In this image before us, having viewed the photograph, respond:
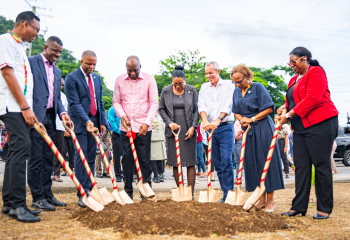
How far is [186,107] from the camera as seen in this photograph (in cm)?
512

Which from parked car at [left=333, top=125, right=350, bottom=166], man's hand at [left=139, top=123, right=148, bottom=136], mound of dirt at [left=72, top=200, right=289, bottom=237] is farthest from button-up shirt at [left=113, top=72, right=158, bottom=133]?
parked car at [left=333, top=125, right=350, bottom=166]

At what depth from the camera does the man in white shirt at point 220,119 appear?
4.98 meters

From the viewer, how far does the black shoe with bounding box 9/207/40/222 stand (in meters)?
3.41

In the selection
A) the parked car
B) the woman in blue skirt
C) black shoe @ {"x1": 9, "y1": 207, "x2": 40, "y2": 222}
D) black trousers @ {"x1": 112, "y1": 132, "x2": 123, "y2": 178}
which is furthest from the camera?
the parked car

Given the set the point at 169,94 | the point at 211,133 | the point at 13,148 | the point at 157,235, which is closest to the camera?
the point at 157,235

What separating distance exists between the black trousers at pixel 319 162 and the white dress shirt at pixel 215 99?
54.5 inches

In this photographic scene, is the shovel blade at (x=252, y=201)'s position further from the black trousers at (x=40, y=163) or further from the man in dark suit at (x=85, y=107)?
the black trousers at (x=40, y=163)

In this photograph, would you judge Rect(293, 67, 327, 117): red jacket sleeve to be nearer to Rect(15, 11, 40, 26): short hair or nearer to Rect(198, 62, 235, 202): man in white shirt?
Rect(198, 62, 235, 202): man in white shirt

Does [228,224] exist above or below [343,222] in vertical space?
above

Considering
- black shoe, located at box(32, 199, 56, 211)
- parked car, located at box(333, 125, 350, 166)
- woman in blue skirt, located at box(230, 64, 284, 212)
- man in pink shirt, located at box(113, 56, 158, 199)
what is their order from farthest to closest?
parked car, located at box(333, 125, 350, 166), man in pink shirt, located at box(113, 56, 158, 199), woman in blue skirt, located at box(230, 64, 284, 212), black shoe, located at box(32, 199, 56, 211)

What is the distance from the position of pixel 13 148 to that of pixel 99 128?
1.59 m

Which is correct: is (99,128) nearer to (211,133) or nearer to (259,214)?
(211,133)

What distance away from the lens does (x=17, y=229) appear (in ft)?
10.3

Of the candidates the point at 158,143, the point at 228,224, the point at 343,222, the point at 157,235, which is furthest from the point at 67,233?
the point at 158,143
